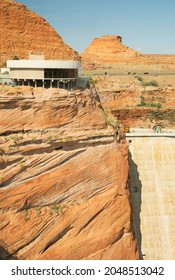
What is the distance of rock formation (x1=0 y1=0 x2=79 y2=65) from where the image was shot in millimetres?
42938

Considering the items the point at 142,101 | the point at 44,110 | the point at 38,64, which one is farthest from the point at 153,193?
the point at 142,101

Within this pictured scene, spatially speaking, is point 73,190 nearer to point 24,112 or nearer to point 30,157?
point 30,157

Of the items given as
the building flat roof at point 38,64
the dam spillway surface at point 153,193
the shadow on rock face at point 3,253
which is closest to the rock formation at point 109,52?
the dam spillway surface at point 153,193

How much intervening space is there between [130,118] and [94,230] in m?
30.8

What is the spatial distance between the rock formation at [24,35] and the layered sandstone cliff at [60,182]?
2560cm

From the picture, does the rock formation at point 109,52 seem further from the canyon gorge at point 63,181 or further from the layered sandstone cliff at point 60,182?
the layered sandstone cliff at point 60,182

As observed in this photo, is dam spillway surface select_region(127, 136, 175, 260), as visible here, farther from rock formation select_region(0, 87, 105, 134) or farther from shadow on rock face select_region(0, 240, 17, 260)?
shadow on rock face select_region(0, 240, 17, 260)

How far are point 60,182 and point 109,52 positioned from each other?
238 feet

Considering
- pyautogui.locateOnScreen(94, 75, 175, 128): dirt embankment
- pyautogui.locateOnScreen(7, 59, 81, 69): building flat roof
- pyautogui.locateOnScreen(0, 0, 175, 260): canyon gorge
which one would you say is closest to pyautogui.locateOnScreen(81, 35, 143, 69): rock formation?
pyautogui.locateOnScreen(94, 75, 175, 128): dirt embankment

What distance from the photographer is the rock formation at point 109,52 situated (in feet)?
274

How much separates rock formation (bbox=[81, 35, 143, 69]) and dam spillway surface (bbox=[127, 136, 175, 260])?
177 ft

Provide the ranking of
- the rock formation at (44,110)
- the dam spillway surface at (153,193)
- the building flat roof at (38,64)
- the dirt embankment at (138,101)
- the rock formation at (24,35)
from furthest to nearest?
the dirt embankment at (138,101) → the rock formation at (24,35) → the dam spillway surface at (153,193) → the building flat roof at (38,64) → the rock formation at (44,110)

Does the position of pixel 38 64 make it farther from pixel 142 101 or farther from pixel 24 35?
pixel 142 101

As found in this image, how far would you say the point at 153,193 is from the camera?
2784 centimetres
